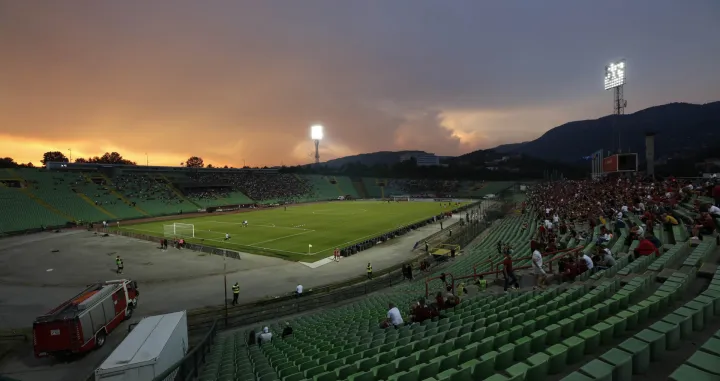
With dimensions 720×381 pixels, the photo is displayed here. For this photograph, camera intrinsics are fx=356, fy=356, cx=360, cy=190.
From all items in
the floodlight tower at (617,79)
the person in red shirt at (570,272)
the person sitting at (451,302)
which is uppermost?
the floodlight tower at (617,79)

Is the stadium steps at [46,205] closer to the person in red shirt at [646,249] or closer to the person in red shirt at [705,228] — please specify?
the person in red shirt at [646,249]

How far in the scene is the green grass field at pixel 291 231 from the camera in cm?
4069

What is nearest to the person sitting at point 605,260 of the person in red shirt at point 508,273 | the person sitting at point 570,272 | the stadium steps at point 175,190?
the person sitting at point 570,272

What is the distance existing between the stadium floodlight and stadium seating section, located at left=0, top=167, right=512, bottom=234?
7159 centimetres

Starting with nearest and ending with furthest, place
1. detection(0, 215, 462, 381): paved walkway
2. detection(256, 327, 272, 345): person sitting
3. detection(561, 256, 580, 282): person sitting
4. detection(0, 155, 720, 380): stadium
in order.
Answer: detection(0, 155, 720, 380): stadium, detection(561, 256, 580, 282): person sitting, detection(256, 327, 272, 345): person sitting, detection(0, 215, 462, 381): paved walkway

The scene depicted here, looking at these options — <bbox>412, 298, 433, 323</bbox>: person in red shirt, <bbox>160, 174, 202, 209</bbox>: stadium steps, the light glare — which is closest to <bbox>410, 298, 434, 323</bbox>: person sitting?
<bbox>412, 298, 433, 323</bbox>: person in red shirt

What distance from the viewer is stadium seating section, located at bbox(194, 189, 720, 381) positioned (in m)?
5.06

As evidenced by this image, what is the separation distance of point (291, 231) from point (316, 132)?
89.8m

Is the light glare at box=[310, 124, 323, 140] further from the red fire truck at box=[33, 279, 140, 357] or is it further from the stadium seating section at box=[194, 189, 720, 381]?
the stadium seating section at box=[194, 189, 720, 381]

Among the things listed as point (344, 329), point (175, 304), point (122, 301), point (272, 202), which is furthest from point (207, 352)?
point (272, 202)

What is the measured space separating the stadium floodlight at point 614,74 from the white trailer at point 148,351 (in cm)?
6820

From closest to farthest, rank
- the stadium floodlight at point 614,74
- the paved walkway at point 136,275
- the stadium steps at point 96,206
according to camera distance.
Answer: the paved walkway at point 136,275 < the stadium floodlight at point 614,74 < the stadium steps at point 96,206

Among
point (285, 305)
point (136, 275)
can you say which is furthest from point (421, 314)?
point (136, 275)

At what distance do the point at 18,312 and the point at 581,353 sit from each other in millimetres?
29655
